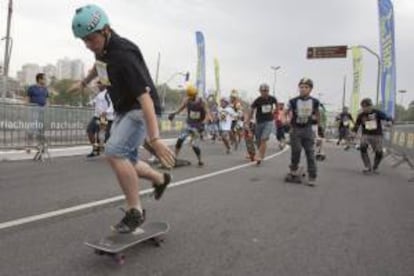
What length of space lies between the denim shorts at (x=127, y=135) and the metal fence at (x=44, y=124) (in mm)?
8517

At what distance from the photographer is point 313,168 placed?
877cm

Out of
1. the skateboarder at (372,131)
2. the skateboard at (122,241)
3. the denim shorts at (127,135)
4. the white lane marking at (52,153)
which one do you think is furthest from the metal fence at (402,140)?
the denim shorts at (127,135)

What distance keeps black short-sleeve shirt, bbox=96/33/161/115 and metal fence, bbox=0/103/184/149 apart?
335 inches

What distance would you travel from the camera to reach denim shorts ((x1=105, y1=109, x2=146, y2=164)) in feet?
13.1

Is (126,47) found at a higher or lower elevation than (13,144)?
higher

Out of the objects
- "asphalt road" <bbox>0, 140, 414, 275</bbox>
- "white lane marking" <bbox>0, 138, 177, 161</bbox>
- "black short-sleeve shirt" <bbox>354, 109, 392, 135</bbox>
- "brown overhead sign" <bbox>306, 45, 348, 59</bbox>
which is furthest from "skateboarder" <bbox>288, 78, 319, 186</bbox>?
"brown overhead sign" <bbox>306, 45, 348, 59</bbox>

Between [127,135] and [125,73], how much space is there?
49cm

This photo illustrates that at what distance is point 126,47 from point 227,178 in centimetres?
522

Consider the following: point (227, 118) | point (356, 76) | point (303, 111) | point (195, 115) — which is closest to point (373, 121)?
point (303, 111)

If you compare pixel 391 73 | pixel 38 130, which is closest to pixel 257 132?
pixel 38 130

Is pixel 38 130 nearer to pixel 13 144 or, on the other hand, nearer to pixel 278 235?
pixel 13 144

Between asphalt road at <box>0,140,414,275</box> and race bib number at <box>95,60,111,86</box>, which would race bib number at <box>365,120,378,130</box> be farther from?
race bib number at <box>95,60,111,86</box>

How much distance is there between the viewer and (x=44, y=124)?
12672 mm

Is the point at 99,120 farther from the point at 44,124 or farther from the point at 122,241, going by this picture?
the point at 122,241
